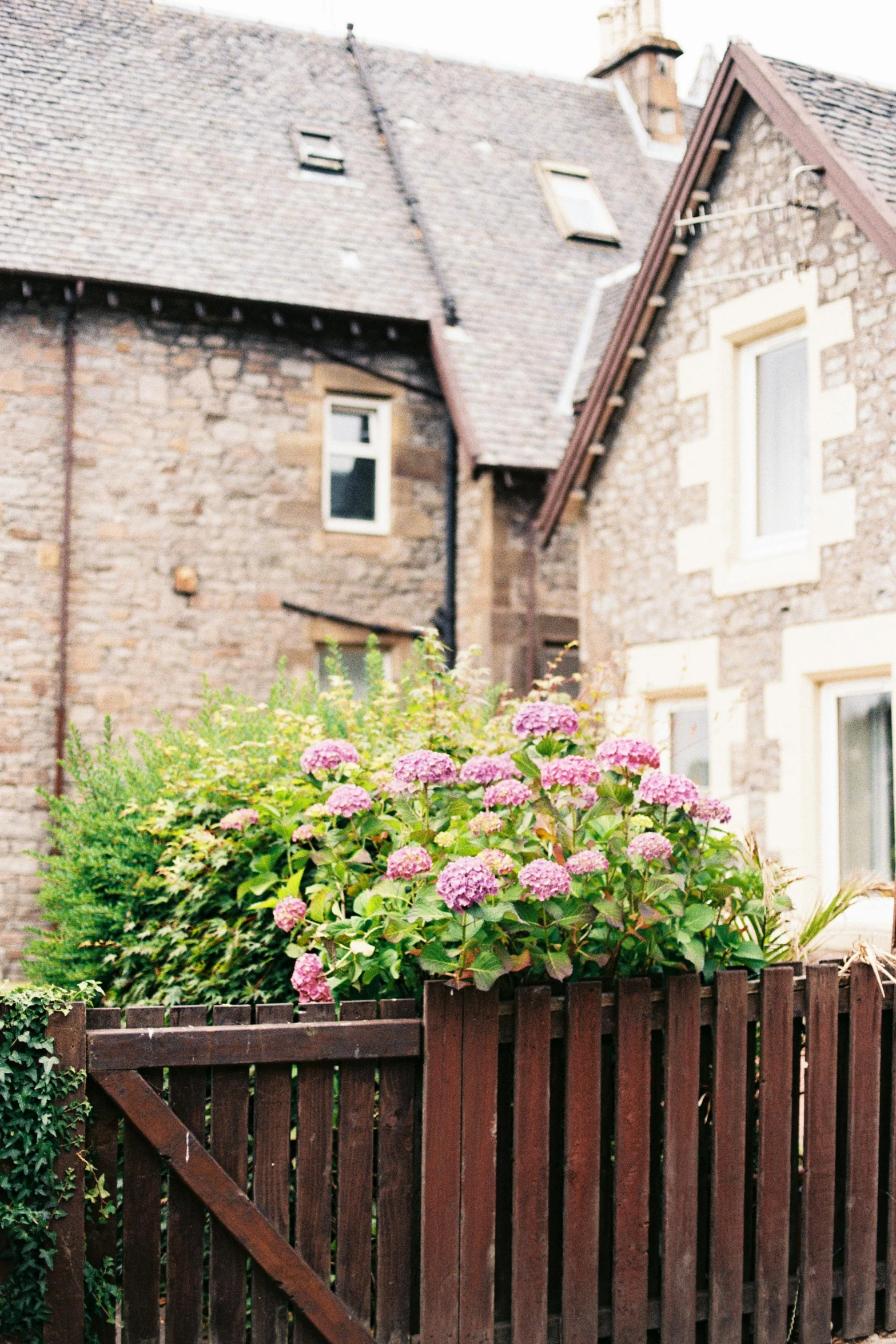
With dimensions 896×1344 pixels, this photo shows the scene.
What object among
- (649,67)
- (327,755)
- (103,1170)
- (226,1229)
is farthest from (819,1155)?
(649,67)

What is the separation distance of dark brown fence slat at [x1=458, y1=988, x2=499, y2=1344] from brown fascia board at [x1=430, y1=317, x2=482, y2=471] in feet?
31.0

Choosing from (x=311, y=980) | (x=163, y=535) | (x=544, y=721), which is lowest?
(x=311, y=980)

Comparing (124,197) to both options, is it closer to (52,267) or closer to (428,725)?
(52,267)

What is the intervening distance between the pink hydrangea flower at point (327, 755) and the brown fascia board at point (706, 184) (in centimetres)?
513

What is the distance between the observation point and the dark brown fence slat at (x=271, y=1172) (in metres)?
3.87

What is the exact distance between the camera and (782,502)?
978cm

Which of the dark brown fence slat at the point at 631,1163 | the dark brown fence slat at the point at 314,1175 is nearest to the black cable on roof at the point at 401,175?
the dark brown fence slat at the point at 631,1163

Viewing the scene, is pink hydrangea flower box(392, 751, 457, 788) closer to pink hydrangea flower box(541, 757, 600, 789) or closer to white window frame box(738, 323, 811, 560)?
pink hydrangea flower box(541, 757, 600, 789)

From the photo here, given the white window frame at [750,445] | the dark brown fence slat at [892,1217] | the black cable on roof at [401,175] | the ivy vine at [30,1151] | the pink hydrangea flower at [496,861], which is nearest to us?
the ivy vine at [30,1151]

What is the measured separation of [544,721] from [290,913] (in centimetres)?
100

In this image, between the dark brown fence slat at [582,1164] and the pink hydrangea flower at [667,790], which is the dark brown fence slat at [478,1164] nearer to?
the dark brown fence slat at [582,1164]

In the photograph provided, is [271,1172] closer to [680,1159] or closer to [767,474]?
[680,1159]

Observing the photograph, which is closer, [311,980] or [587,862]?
[587,862]

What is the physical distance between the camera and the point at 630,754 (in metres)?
4.43
